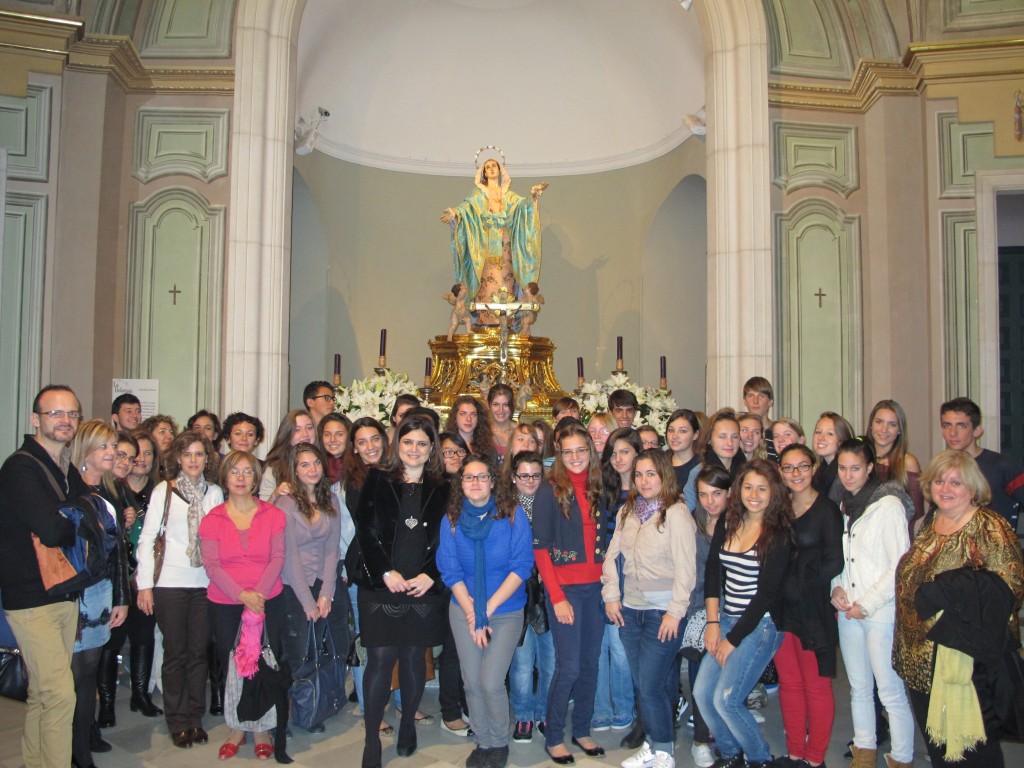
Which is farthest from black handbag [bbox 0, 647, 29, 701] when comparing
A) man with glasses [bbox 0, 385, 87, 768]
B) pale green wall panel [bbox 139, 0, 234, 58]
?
pale green wall panel [bbox 139, 0, 234, 58]

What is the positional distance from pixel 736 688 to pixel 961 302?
5.35m

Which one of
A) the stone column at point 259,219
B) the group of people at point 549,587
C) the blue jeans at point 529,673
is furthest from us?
the stone column at point 259,219

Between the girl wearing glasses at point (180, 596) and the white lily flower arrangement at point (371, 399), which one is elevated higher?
the white lily flower arrangement at point (371, 399)

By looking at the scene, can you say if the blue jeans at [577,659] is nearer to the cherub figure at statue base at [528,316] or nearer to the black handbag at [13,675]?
the black handbag at [13,675]

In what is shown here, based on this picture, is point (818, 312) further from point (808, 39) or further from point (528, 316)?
point (528, 316)

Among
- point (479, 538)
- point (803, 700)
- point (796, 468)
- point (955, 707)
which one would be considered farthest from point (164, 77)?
point (955, 707)

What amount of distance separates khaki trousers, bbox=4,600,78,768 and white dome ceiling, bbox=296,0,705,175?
795cm

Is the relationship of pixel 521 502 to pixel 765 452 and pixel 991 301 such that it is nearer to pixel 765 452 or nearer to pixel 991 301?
pixel 765 452

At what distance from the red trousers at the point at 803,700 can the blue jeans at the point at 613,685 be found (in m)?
0.78

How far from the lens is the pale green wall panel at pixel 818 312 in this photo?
26.6ft

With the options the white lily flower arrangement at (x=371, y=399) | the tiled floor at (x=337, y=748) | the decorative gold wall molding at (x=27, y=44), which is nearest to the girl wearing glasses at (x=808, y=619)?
the tiled floor at (x=337, y=748)

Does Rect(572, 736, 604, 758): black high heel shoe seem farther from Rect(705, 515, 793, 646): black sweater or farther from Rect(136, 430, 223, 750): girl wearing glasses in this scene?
Rect(136, 430, 223, 750): girl wearing glasses

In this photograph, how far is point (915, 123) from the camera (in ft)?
26.8

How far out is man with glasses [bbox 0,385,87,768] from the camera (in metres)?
3.41
